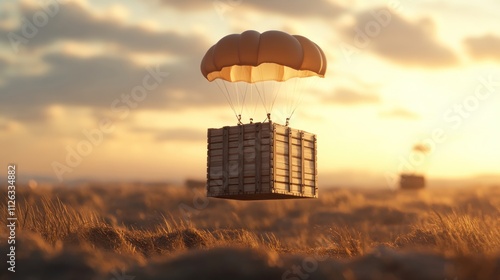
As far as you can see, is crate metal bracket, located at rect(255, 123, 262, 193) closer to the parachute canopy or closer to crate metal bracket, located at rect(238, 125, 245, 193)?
crate metal bracket, located at rect(238, 125, 245, 193)

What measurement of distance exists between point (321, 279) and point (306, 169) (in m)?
8.37

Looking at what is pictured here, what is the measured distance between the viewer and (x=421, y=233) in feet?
80.3

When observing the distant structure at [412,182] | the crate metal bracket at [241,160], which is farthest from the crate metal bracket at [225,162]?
the distant structure at [412,182]

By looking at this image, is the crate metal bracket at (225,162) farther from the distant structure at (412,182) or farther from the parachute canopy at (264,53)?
the distant structure at (412,182)

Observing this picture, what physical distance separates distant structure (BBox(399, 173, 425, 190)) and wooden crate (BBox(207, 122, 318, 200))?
1553 inches

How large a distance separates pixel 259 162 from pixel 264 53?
342 cm

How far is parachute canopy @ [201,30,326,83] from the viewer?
24062 mm

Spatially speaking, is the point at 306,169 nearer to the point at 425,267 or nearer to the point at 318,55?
the point at 318,55

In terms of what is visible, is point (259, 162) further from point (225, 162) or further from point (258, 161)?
point (225, 162)

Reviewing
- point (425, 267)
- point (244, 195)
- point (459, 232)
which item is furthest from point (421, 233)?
point (425, 267)

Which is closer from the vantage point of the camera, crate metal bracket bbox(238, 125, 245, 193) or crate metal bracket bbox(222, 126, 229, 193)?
crate metal bracket bbox(238, 125, 245, 193)

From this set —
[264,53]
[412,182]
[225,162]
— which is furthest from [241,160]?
[412,182]

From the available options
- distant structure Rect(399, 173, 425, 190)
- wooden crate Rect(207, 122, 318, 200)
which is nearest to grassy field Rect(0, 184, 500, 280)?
wooden crate Rect(207, 122, 318, 200)

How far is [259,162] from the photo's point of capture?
77.6ft
